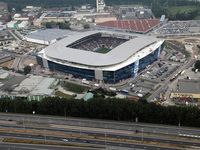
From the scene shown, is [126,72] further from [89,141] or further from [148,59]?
[89,141]

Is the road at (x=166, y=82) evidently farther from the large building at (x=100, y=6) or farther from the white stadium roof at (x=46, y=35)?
the large building at (x=100, y=6)

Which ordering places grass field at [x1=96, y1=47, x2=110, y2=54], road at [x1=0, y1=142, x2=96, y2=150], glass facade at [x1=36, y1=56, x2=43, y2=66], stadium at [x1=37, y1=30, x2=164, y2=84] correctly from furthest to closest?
grass field at [x1=96, y1=47, x2=110, y2=54] → glass facade at [x1=36, y1=56, x2=43, y2=66] → stadium at [x1=37, y1=30, x2=164, y2=84] → road at [x1=0, y1=142, x2=96, y2=150]

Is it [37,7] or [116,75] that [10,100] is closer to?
[116,75]

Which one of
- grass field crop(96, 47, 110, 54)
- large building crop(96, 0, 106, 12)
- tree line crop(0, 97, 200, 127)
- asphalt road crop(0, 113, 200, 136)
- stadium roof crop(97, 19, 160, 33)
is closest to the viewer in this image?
asphalt road crop(0, 113, 200, 136)

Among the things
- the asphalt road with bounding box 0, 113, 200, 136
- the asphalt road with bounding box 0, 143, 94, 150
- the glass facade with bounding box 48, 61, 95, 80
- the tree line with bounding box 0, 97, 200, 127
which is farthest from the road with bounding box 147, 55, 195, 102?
the asphalt road with bounding box 0, 143, 94, 150

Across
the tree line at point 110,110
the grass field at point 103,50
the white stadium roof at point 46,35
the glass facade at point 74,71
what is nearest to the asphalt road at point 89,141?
the tree line at point 110,110

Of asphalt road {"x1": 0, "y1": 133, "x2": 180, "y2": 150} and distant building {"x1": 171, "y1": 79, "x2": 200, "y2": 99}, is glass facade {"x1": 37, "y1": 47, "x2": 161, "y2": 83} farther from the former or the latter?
asphalt road {"x1": 0, "y1": 133, "x2": 180, "y2": 150}

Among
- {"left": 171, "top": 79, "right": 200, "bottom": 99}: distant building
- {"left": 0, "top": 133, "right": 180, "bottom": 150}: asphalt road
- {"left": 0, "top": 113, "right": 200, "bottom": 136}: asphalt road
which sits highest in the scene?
{"left": 171, "top": 79, "right": 200, "bottom": 99}: distant building
